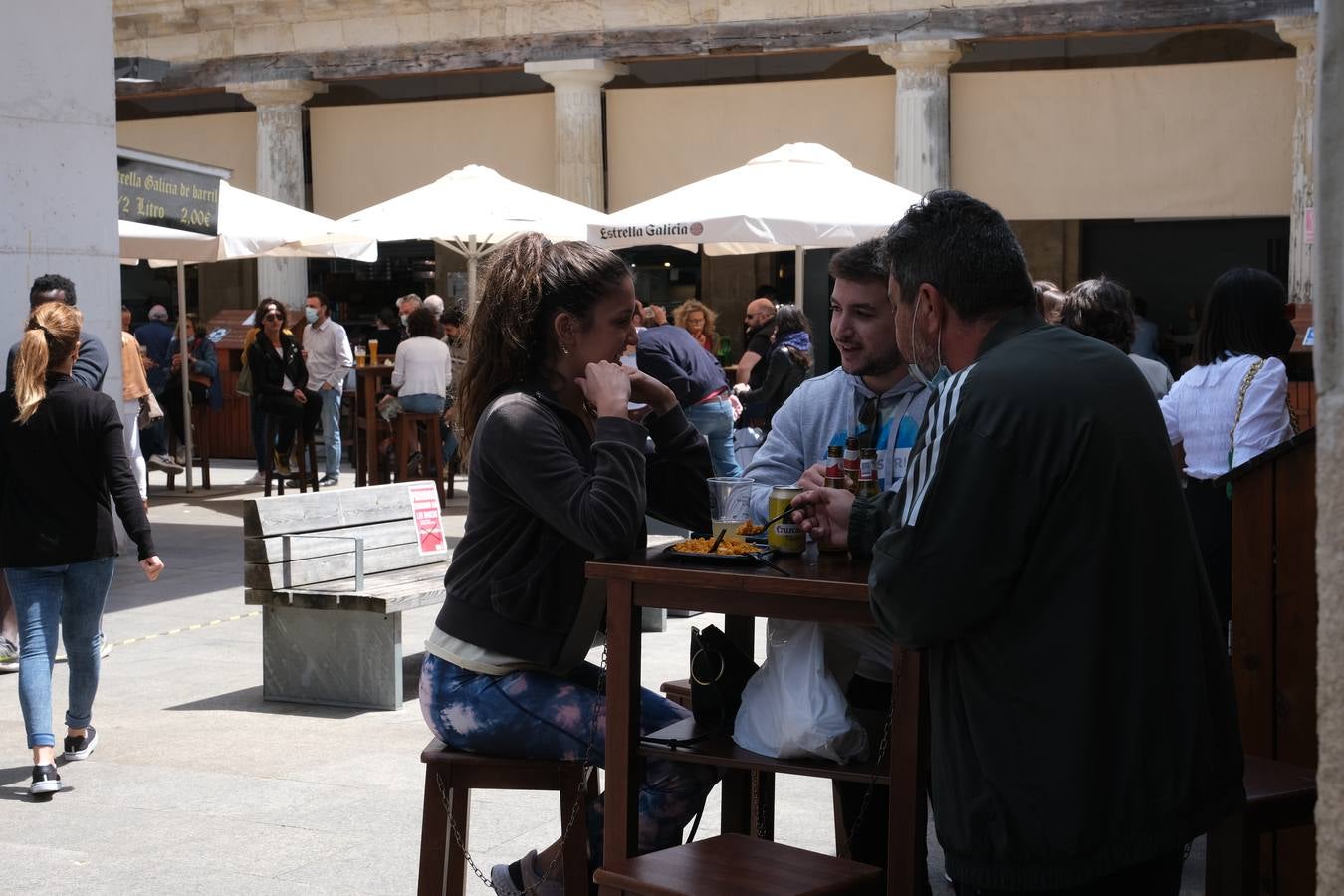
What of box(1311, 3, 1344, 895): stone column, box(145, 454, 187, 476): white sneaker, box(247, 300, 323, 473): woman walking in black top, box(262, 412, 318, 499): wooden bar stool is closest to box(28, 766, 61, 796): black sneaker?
box(1311, 3, 1344, 895): stone column

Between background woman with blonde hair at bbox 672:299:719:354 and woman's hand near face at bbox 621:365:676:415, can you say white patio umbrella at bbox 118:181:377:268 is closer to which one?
background woman with blonde hair at bbox 672:299:719:354

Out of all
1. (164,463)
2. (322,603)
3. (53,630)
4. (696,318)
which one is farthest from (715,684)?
(164,463)

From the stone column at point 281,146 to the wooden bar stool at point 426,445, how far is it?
25.5 feet

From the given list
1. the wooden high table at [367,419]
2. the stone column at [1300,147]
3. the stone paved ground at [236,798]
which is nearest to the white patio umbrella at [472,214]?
the wooden high table at [367,419]

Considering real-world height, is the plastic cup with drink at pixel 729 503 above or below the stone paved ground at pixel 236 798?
above

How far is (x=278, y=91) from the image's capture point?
2105 cm

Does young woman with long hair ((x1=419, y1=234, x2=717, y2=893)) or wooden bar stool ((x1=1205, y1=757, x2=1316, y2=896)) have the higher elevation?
young woman with long hair ((x1=419, y1=234, x2=717, y2=893))

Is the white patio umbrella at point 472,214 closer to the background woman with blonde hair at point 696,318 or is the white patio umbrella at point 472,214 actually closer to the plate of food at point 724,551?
the background woman with blonde hair at point 696,318

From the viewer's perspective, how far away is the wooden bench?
675 centimetres

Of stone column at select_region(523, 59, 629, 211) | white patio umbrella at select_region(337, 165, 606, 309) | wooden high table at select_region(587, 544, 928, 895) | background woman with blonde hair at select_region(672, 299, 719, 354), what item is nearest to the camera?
wooden high table at select_region(587, 544, 928, 895)

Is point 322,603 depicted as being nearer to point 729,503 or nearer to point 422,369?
point 729,503

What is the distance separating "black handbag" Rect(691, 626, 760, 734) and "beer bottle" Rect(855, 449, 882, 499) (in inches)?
16.9

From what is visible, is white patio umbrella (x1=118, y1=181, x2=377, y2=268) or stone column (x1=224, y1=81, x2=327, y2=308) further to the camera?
stone column (x1=224, y1=81, x2=327, y2=308)

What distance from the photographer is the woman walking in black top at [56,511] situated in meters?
5.62
